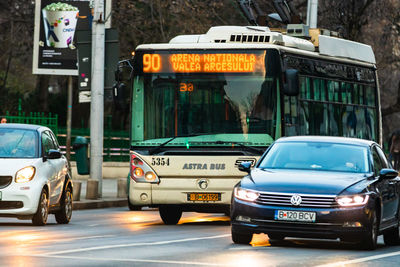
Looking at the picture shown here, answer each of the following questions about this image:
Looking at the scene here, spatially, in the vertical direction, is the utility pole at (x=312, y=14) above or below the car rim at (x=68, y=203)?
above

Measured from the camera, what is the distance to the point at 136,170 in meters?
19.2

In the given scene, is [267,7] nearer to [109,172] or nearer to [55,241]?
[109,172]

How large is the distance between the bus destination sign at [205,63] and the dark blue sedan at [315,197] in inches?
168

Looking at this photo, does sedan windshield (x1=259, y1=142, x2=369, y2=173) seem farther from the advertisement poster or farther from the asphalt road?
the advertisement poster

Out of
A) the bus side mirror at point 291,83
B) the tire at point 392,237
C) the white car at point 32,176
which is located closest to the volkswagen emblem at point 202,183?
the bus side mirror at point 291,83

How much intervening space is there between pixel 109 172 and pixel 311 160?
26.2 metres

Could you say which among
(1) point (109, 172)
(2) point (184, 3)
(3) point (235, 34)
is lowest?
(1) point (109, 172)

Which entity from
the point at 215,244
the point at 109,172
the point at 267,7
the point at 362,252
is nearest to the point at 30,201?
the point at 215,244

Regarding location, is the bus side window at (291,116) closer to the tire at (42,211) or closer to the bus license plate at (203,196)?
the bus license plate at (203,196)

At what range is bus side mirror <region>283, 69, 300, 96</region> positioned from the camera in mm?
18656

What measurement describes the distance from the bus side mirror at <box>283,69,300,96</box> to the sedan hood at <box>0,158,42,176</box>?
4.08 metres

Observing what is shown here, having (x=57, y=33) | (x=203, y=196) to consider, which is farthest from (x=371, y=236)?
(x=57, y=33)

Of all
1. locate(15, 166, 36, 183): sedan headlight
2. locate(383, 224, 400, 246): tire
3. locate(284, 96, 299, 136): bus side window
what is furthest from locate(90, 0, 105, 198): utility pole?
locate(383, 224, 400, 246): tire

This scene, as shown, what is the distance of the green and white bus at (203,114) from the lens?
1898 centimetres
